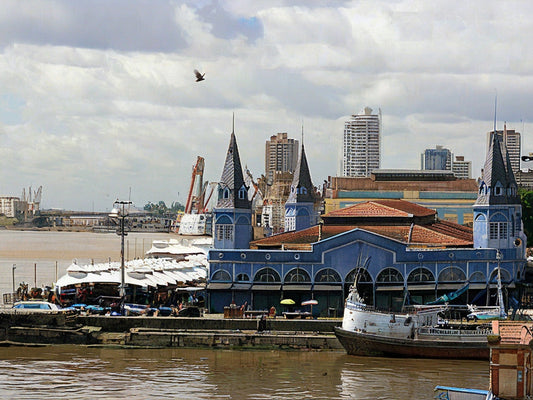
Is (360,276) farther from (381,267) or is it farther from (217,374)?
(217,374)

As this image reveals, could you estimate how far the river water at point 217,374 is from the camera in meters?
39.0

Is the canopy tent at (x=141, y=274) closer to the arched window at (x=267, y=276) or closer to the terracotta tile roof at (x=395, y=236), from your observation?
the terracotta tile roof at (x=395, y=236)

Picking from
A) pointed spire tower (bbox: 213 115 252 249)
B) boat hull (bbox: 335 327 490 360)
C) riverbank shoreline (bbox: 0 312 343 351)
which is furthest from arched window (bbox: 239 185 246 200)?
boat hull (bbox: 335 327 490 360)

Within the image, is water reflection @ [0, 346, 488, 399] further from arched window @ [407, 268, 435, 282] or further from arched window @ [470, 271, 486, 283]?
arched window @ [470, 271, 486, 283]

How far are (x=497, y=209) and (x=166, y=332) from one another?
20.4 metres

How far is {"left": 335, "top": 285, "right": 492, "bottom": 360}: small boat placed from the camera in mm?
46250

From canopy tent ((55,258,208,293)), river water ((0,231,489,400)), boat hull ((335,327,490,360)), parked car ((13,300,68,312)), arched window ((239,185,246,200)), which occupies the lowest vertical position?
river water ((0,231,489,400))

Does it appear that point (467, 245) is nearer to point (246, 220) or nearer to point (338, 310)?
point (338, 310)

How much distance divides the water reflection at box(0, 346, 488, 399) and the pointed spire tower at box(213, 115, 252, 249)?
41.7 feet

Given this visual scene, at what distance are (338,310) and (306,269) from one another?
2.87 metres

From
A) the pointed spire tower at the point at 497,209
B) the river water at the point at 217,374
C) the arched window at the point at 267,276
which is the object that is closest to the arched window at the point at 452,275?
the pointed spire tower at the point at 497,209

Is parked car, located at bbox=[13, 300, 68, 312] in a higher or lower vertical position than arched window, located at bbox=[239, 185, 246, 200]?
lower

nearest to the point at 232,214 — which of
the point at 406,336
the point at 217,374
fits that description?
the point at 406,336

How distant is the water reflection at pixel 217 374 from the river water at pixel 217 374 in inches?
1.5
